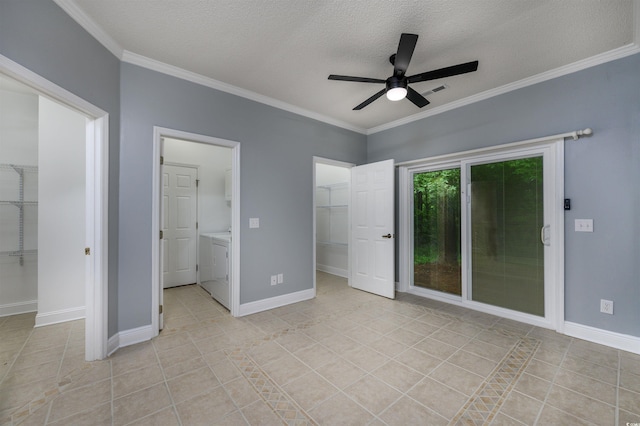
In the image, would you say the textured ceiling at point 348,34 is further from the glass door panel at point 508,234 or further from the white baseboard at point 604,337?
the white baseboard at point 604,337

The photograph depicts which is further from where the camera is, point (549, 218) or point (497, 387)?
point (549, 218)

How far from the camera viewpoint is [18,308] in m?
3.08

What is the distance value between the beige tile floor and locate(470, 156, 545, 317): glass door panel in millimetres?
378

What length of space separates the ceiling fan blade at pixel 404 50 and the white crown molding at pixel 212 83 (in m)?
1.81

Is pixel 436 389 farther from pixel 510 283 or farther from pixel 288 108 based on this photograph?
pixel 288 108

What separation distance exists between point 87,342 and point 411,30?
3835mm

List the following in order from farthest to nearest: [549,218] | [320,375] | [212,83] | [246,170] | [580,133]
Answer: [246,170], [212,83], [549,218], [580,133], [320,375]

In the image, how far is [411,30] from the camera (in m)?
2.16

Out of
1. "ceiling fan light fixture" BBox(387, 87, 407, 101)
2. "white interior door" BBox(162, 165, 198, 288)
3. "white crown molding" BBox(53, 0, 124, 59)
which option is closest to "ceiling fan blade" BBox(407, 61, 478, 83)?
"ceiling fan light fixture" BBox(387, 87, 407, 101)

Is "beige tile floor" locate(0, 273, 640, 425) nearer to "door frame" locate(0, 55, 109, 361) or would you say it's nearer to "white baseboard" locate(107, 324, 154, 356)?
"white baseboard" locate(107, 324, 154, 356)

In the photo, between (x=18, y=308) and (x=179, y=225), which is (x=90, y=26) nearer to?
(x=179, y=225)

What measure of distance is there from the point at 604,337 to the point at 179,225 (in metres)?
5.63

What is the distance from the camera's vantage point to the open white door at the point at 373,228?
381 cm

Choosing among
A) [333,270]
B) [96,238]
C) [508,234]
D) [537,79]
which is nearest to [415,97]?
[537,79]
